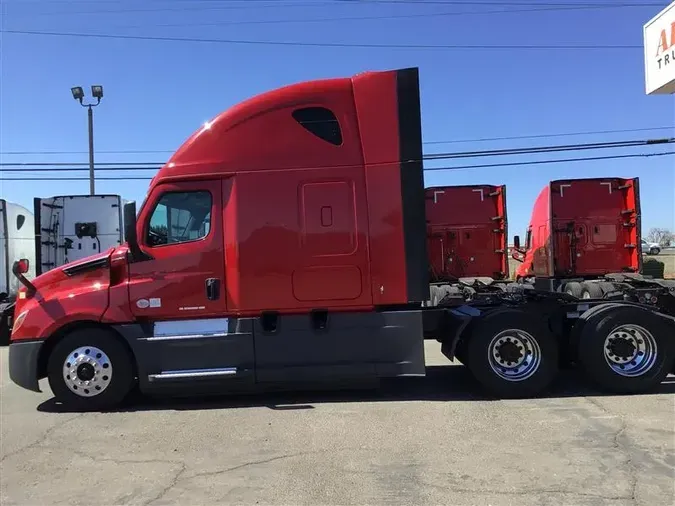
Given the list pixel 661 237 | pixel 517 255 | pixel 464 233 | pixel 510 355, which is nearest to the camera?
pixel 510 355

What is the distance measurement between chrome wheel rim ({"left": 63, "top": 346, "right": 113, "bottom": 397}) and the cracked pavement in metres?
0.32

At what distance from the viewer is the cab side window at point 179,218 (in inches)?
245

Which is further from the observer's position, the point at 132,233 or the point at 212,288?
the point at 212,288

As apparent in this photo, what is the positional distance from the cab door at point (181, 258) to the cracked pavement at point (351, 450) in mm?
1200

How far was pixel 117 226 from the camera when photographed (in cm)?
1418

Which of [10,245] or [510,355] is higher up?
[10,245]

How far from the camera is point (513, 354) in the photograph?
254 inches

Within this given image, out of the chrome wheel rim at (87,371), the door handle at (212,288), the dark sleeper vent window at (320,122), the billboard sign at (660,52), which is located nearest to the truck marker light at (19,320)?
the chrome wheel rim at (87,371)

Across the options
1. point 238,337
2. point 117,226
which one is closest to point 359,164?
point 238,337

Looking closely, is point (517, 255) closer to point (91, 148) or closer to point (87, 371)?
point (87, 371)

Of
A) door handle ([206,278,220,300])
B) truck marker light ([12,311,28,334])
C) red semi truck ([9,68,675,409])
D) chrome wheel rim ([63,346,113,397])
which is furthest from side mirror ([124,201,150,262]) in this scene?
truck marker light ([12,311,28,334])

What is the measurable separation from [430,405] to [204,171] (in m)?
3.69

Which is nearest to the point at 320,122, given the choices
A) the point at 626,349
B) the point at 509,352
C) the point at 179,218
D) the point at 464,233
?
the point at 179,218

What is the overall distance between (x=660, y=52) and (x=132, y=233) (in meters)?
8.30
